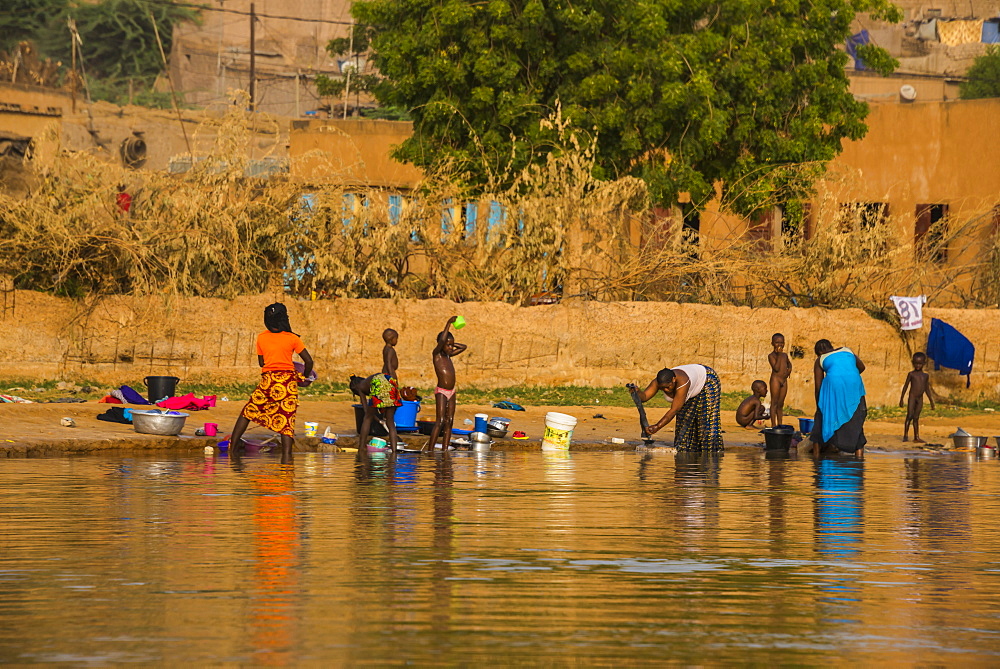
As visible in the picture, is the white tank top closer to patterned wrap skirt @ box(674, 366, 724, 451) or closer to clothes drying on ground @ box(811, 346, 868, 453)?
patterned wrap skirt @ box(674, 366, 724, 451)

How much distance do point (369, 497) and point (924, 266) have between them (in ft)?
48.2

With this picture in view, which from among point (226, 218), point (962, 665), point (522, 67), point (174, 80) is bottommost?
point (962, 665)

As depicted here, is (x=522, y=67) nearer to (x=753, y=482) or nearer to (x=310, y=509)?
(x=753, y=482)

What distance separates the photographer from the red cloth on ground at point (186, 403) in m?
16.5

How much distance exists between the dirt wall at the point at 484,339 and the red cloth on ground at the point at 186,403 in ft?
10.8

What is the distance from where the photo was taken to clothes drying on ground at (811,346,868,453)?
15336 millimetres

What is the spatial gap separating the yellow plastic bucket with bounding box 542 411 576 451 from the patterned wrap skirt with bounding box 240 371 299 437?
10.3 feet

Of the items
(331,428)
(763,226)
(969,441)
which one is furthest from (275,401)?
(763,226)

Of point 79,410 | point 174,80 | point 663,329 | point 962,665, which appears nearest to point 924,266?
point 663,329

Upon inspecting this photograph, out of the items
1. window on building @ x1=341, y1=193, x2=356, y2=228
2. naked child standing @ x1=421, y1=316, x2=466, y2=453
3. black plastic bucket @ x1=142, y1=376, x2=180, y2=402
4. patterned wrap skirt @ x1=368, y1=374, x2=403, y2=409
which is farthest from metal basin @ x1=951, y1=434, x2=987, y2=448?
window on building @ x1=341, y1=193, x2=356, y2=228

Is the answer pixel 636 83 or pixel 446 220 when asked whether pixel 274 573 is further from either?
pixel 636 83

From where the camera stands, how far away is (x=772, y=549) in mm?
8344

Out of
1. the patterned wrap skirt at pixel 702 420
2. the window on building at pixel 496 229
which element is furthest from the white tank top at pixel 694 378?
the window on building at pixel 496 229

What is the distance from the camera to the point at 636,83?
24422mm
